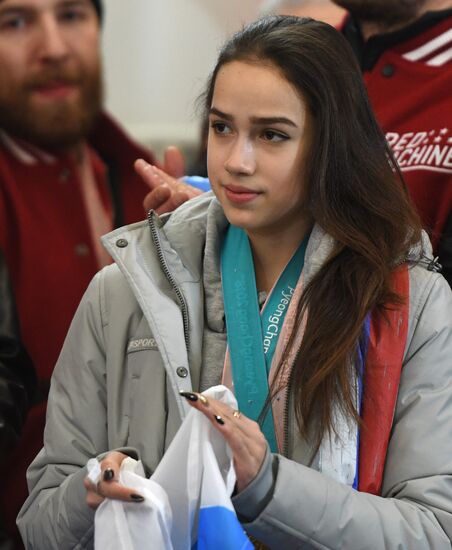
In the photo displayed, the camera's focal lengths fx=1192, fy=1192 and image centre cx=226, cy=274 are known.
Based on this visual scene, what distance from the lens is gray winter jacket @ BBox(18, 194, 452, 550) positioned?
1.89 m

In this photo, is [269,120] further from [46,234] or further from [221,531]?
[46,234]

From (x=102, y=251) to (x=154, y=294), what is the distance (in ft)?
4.07

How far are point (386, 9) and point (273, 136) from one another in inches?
30.0

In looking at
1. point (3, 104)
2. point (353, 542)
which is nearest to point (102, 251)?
point (3, 104)

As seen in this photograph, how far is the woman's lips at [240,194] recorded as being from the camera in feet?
6.68

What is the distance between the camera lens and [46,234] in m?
3.23

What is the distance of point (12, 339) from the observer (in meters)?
2.54

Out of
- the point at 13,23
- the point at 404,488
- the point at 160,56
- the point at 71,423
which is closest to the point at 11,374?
the point at 71,423

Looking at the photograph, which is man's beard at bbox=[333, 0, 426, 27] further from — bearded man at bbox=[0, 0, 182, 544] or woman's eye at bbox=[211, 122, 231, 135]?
bearded man at bbox=[0, 0, 182, 544]

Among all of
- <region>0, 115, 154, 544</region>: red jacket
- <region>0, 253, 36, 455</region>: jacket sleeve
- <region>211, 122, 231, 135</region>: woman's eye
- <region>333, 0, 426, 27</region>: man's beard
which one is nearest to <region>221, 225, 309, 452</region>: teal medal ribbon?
<region>211, 122, 231, 135</region>: woman's eye

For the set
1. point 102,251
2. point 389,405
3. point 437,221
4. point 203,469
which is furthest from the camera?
point 102,251

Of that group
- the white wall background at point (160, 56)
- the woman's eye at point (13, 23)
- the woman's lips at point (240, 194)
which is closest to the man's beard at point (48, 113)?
the woman's eye at point (13, 23)

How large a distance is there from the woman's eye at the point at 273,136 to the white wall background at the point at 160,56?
3.66 metres

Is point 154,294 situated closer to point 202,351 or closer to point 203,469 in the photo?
point 202,351
